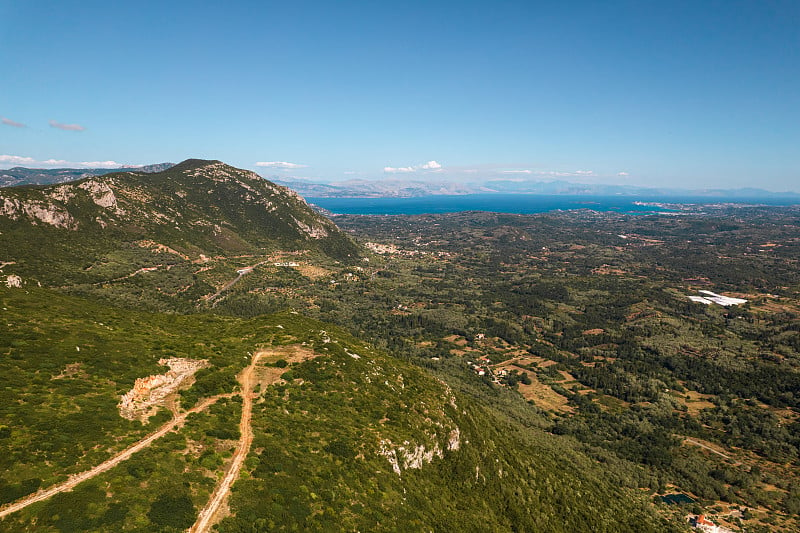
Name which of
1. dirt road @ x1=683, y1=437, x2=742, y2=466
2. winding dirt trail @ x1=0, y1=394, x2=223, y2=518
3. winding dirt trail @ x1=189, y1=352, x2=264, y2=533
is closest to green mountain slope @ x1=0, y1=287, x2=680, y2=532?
winding dirt trail @ x1=0, y1=394, x2=223, y2=518

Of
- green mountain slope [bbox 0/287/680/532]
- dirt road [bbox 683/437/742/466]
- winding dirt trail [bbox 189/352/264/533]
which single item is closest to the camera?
winding dirt trail [bbox 189/352/264/533]

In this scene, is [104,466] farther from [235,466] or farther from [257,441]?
[257,441]

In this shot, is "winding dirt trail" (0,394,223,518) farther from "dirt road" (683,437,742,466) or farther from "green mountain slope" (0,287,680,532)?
"dirt road" (683,437,742,466)

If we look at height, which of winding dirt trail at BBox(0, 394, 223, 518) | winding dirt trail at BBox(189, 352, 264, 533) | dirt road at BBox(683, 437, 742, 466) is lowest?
dirt road at BBox(683, 437, 742, 466)

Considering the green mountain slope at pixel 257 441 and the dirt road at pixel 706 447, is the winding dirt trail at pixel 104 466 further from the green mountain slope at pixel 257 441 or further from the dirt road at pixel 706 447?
the dirt road at pixel 706 447

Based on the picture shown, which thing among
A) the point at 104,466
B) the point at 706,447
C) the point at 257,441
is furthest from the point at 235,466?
the point at 706,447

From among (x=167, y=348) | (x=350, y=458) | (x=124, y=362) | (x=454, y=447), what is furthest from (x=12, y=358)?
(x=454, y=447)

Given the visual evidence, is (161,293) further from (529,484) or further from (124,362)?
(529,484)
